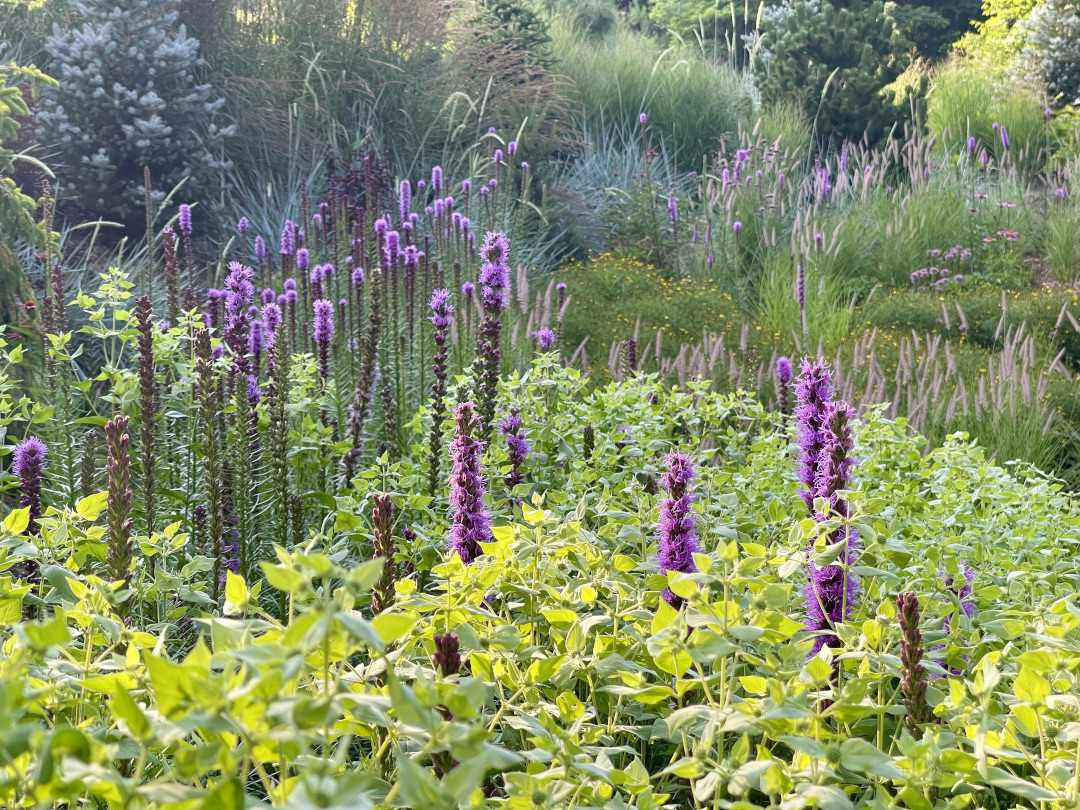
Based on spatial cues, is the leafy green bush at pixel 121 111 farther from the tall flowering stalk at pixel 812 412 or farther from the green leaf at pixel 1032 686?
the green leaf at pixel 1032 686

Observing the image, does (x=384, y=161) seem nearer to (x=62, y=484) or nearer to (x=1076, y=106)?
(x=62, y=484)

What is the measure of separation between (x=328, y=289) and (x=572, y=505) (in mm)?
2736

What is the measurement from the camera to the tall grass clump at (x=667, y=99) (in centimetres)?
1306

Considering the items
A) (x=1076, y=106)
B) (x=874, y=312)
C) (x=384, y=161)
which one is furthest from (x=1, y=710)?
(x=1076, y=106)

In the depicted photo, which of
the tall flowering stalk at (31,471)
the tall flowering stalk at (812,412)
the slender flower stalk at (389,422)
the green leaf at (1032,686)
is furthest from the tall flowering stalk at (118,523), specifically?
the slender flower stalk at (389,422)

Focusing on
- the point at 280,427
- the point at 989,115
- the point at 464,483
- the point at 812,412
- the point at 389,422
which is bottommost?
the point at 389,422

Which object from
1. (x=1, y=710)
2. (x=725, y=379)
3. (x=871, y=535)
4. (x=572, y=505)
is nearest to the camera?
(x=1, y=710)

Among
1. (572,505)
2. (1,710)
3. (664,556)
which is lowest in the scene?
(572,505)

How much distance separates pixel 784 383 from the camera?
399 centimetres

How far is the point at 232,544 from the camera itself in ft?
10.3

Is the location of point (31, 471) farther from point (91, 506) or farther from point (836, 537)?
point (836, 537)

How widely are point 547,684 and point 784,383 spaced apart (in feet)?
8.47

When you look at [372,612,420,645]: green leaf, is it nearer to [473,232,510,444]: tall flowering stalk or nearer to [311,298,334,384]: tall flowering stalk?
[473,232,510,444]: tall flowering stalk

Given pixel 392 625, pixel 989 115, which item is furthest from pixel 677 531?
pixel 989 115
